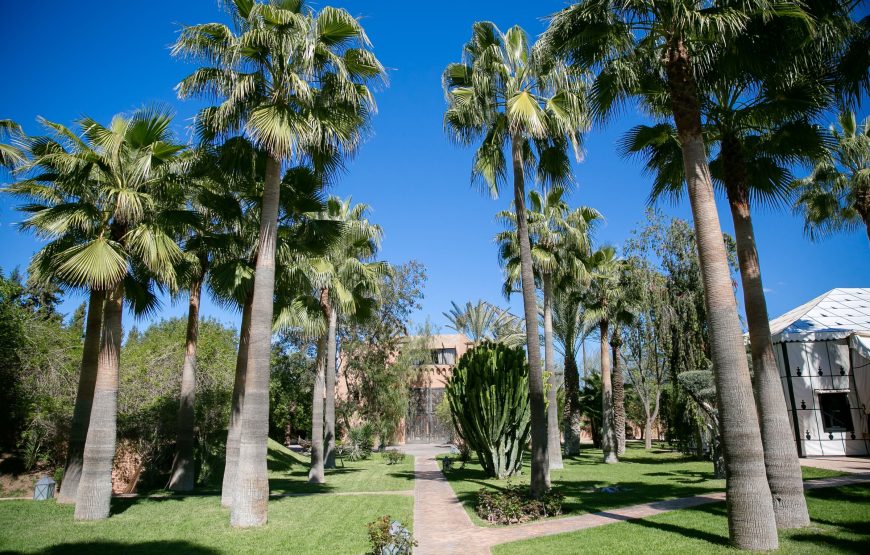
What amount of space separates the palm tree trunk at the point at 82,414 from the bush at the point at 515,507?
9983 millimetres

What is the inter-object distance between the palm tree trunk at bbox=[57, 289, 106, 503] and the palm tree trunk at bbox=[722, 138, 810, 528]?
14479 millimetres

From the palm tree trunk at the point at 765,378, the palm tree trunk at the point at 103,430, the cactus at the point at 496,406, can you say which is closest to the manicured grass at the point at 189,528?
the palm tree trunk at the point at 103,430

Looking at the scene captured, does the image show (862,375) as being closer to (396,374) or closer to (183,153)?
(396,374)

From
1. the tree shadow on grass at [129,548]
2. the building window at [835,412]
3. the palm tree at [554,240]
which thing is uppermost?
the palm tree at [554,240]

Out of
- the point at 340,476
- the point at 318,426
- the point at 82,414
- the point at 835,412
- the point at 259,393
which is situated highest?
the point at 259,393

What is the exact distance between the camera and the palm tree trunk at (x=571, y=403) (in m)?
25.6

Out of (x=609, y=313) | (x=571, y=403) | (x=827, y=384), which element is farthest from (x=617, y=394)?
(x=827, y=384)

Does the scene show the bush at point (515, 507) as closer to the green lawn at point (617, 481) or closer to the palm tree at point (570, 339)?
the green lawn at point (617, 481)

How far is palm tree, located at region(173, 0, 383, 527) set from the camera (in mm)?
10273

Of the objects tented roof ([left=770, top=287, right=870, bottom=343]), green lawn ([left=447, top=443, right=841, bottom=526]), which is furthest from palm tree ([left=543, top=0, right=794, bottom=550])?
tented roof ([left=770, top=287, right=870, bottom=343])

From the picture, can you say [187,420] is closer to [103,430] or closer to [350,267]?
[103,430]

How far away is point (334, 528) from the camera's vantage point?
9.95 metres

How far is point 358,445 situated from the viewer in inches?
1118

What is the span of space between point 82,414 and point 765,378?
15.4 metres
